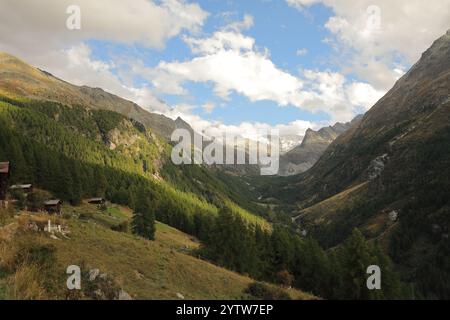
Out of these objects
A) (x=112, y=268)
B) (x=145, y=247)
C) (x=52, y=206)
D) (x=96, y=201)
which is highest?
(x=96, y=201)

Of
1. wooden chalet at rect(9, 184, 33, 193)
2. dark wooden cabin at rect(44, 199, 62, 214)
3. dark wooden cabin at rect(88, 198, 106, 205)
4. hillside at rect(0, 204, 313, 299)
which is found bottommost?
hillside at rect(0, 204, 313, 299)

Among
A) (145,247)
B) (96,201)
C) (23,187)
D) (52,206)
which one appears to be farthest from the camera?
(96,201)

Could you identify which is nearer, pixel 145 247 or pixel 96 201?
pixel 145 247

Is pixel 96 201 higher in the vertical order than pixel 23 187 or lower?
higher

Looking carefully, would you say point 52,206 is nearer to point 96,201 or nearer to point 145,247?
point 96,201

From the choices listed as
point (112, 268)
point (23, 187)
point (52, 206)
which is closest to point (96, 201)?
point (23, 187)

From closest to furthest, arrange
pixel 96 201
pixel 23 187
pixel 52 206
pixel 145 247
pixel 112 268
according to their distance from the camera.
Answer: pixel 112 268, pixel 145 247, pixel 52 206, pixel 23 187, pixel 96 201

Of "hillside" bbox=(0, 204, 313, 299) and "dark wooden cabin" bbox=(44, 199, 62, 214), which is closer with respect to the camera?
"hillside" bbox=(0, 204, 313, 299)

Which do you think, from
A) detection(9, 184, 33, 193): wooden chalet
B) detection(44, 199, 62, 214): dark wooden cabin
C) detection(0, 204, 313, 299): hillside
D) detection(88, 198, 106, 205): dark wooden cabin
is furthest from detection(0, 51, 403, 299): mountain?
detection(88, 198, 106, 205): dark wooden cabin

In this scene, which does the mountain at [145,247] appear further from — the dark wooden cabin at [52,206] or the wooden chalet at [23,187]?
the wooden chalet at [23,187]

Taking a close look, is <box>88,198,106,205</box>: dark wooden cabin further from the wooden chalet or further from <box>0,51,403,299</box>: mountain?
the wooden chalet

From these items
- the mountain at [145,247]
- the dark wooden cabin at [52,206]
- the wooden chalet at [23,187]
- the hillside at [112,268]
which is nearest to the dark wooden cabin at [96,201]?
the mountain at [145,247]

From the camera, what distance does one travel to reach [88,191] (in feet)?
397
